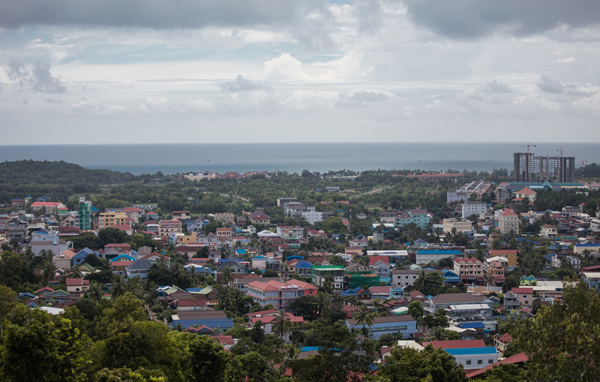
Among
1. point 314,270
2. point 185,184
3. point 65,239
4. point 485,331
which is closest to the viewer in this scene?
point 485,331

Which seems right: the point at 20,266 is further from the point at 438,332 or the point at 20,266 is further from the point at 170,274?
the point at 438,332

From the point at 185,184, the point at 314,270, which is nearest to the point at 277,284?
the point at 314,270

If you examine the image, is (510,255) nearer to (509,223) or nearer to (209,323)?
(509,223)

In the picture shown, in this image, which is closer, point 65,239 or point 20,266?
point 20,266

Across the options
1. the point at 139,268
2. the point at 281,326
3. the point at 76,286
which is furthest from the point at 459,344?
the point at 139,268

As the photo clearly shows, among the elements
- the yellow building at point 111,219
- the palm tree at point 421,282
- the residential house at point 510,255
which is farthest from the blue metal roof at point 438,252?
the yellow building at point 111,219

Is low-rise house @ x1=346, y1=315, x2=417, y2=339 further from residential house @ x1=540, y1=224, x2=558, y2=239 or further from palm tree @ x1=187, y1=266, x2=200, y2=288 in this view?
residential house @ x1=540, y1=224, x2=558, y2=239

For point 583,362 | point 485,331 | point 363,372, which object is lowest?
point 485,331
